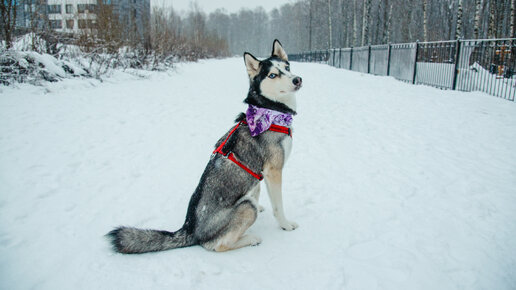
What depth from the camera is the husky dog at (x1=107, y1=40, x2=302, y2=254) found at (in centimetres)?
215

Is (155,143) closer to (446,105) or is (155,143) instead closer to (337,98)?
(337,98)

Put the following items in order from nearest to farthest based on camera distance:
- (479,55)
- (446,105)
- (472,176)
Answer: (472,176) < (446,105) < (479,55)

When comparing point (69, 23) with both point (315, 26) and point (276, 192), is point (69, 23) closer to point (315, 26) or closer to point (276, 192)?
point (276, 192)

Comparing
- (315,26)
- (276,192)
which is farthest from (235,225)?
(315,26)

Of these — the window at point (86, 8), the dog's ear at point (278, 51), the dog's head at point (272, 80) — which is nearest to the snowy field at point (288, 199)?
the dog's head at point (272, 80)

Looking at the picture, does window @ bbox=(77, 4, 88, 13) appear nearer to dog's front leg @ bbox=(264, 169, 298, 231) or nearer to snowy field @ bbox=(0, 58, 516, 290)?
snowy field @ bbox=(0, 58, 516, 290)

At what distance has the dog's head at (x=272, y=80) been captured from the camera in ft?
8.14

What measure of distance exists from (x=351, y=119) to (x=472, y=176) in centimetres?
335

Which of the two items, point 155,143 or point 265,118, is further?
point 155,143

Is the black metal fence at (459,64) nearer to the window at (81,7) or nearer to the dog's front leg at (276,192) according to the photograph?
the dog's front leg at (276,192)

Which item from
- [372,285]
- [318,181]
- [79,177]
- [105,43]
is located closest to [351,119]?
[318,181]

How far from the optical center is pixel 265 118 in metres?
2.44

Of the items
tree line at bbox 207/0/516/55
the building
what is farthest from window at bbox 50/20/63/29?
tree line at bbox 207/0/516/55

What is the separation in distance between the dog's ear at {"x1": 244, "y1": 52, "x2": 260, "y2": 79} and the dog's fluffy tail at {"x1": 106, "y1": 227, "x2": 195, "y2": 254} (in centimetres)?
157
